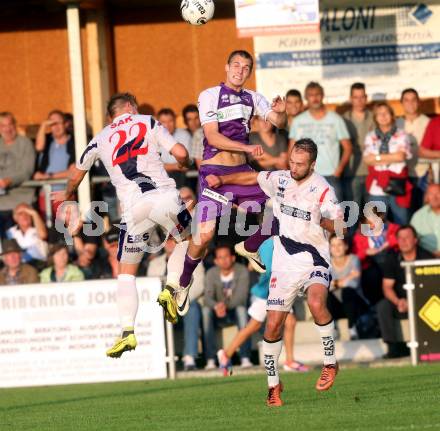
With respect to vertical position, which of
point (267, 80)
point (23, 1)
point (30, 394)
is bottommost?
point (30, 394)

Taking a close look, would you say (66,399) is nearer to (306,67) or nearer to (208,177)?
(208,177)

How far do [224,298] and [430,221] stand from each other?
2819 mm

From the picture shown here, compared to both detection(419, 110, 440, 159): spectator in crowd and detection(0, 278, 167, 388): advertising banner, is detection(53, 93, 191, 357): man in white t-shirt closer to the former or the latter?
detection(0, 278, 167, 388): advertising banner

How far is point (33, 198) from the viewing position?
18297 mm

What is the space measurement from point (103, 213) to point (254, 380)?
432 cm

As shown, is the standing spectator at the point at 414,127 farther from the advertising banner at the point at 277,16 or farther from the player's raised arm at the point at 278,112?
the player's raised arm at the point at 278,112

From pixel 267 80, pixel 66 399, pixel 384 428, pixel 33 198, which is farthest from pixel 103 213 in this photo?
pixel 384 428

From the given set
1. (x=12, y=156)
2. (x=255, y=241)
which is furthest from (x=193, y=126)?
(x=255, y=241)

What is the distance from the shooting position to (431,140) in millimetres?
17625

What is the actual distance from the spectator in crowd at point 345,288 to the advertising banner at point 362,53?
3539 mm

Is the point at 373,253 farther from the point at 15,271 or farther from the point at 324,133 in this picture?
the point at 15,271

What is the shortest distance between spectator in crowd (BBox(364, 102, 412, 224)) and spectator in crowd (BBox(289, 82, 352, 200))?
1.16 ft

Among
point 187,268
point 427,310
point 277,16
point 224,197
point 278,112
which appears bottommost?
point 427,310

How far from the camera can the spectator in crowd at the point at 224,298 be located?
1639cm
